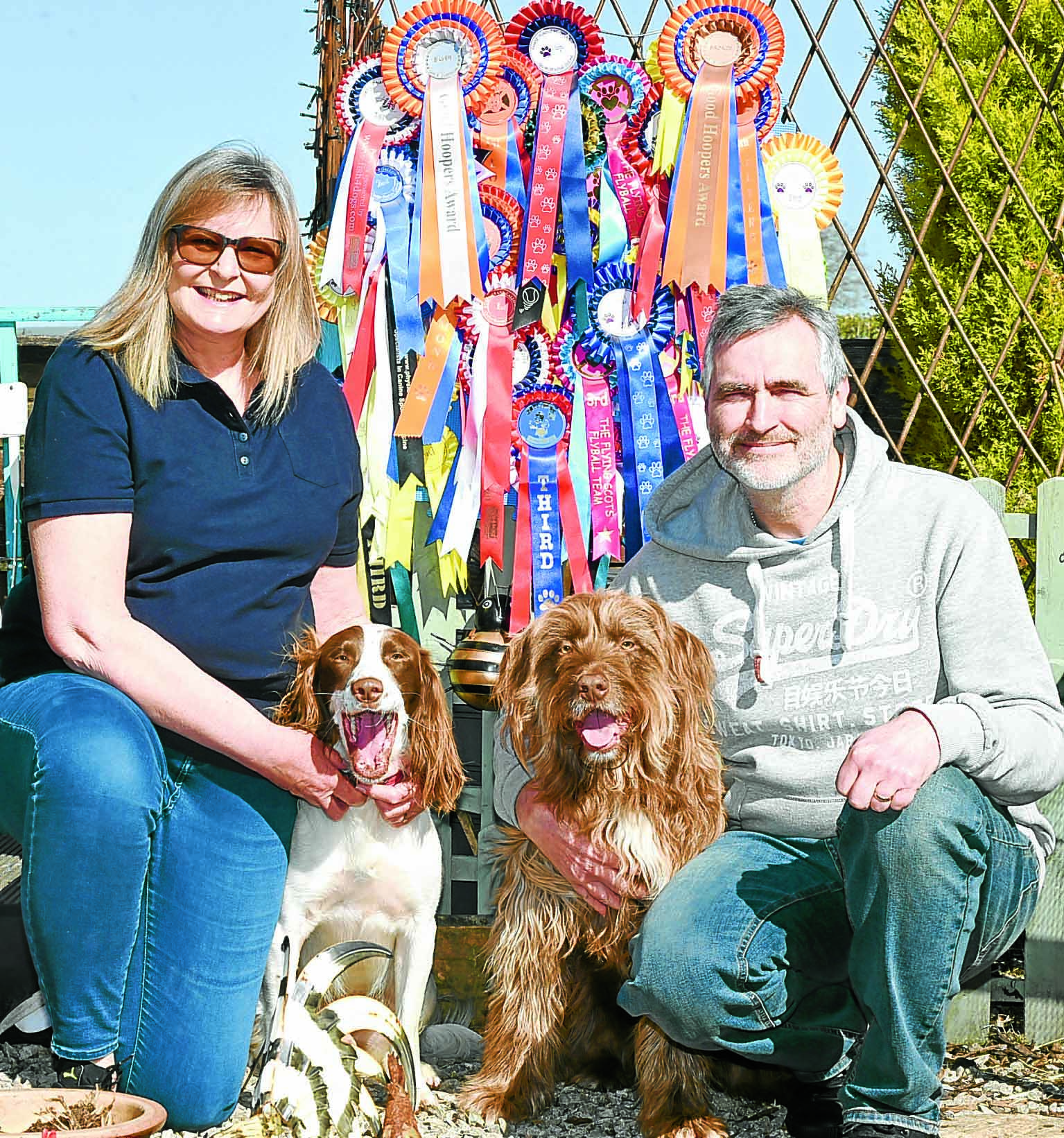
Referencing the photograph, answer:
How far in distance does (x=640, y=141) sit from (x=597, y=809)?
1939 mm

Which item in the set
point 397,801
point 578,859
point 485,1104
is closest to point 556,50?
point 397,801

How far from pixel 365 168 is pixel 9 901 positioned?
6.97 feet

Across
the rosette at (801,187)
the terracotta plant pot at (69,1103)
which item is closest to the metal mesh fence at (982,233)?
the rosette at (801,187)

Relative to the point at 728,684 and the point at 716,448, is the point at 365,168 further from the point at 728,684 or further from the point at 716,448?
the point at 728,684

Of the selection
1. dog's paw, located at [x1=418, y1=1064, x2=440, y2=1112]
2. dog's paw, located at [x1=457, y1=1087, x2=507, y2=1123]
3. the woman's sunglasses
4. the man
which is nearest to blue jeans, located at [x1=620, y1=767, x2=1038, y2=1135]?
the man

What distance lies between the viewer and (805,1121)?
2.56 meters

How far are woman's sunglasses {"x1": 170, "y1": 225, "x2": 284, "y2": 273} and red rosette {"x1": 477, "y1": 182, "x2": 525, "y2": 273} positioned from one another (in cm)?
103

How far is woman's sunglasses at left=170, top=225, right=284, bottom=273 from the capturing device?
266cm

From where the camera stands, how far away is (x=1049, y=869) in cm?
336

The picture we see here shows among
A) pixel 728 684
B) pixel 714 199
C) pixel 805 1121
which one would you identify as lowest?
pixel 805 1121

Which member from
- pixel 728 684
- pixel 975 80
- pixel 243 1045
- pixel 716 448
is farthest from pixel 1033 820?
pixel 975 80

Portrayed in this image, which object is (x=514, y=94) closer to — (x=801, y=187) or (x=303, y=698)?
(x=801, y=187)

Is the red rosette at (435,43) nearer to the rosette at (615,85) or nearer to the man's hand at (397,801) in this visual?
the rosette at (615,85)

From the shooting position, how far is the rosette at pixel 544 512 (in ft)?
11.7
